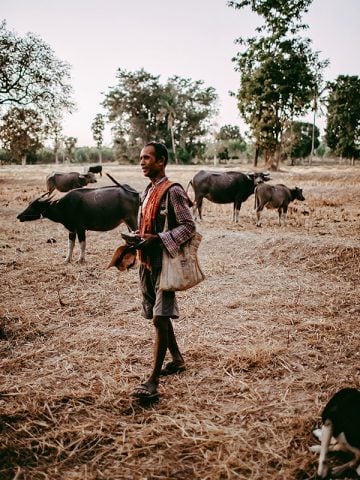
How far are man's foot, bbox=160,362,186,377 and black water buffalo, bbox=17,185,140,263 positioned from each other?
4138 mm

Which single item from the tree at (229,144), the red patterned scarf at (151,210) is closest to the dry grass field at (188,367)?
the red patterned scarf at (151,210)

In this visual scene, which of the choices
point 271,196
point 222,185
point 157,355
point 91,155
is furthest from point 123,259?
point 91,155

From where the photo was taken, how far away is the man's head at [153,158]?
2.98m

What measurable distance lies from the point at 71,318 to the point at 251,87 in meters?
29.4

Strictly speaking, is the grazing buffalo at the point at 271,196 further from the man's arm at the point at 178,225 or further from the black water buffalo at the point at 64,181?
the black water buffalo at the point at 64,181

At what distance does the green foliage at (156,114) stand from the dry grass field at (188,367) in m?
49.4

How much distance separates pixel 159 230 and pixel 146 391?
1.30m

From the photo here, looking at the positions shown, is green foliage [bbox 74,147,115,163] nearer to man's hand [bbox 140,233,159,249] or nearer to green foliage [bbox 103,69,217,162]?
green foliage [bbox 103,69,217,162]

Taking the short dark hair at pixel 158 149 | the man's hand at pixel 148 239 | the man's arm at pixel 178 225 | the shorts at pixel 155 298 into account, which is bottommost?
the shorts at pixel 155 298

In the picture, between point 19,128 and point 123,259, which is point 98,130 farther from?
point 123,259

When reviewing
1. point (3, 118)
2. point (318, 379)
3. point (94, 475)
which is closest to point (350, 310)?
point (318, 379)

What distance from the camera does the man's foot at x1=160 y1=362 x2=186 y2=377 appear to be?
11.4ft

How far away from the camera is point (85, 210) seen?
720 cm

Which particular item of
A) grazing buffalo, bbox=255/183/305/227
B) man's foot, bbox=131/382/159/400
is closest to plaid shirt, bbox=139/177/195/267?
man's foot, bbox=131/382/159/400
